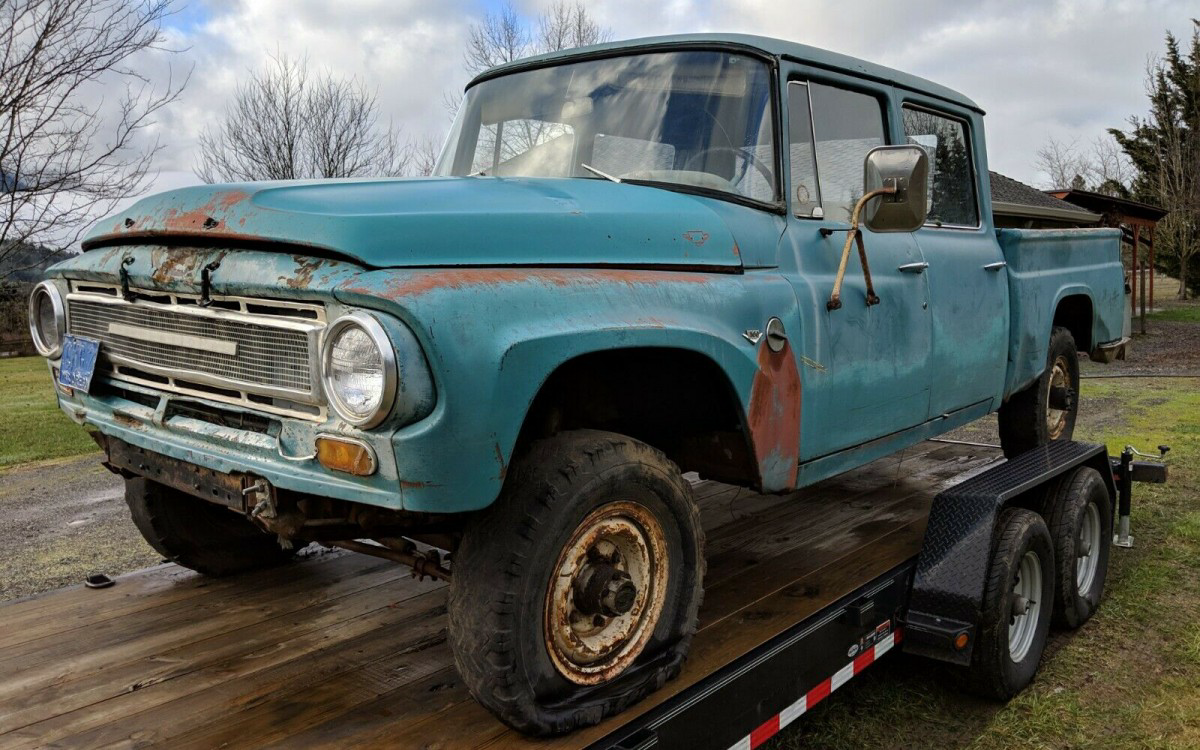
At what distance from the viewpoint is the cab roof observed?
10.2 feet

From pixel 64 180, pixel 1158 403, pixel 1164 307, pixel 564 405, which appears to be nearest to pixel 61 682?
pixel 564 405

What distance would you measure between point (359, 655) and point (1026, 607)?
245 centimetres

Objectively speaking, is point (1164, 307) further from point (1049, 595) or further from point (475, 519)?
point (475, 519)

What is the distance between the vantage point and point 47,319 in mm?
2861

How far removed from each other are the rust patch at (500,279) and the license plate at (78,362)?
3.68 ft

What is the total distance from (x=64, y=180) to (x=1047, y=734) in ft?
34.0

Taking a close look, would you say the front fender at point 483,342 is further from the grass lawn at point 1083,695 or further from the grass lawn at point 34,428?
the grass lawn at point 34,428

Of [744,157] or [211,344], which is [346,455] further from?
[744,157]

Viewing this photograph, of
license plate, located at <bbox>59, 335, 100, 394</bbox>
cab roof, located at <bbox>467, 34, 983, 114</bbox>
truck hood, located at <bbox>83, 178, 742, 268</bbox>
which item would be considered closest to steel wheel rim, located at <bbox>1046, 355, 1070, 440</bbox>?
cab roof, located at <bbox>467, 34, 983, 114</bbox>

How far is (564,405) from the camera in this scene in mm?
2584

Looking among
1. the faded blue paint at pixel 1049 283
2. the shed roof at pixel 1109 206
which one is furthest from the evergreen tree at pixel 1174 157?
the faded blue paint at pixel 1049 283

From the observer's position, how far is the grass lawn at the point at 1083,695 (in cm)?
328

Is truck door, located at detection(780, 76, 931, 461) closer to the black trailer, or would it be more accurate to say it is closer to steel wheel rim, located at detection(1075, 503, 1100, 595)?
the black trailer

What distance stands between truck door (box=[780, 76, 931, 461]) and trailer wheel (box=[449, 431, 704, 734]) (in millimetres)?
750
